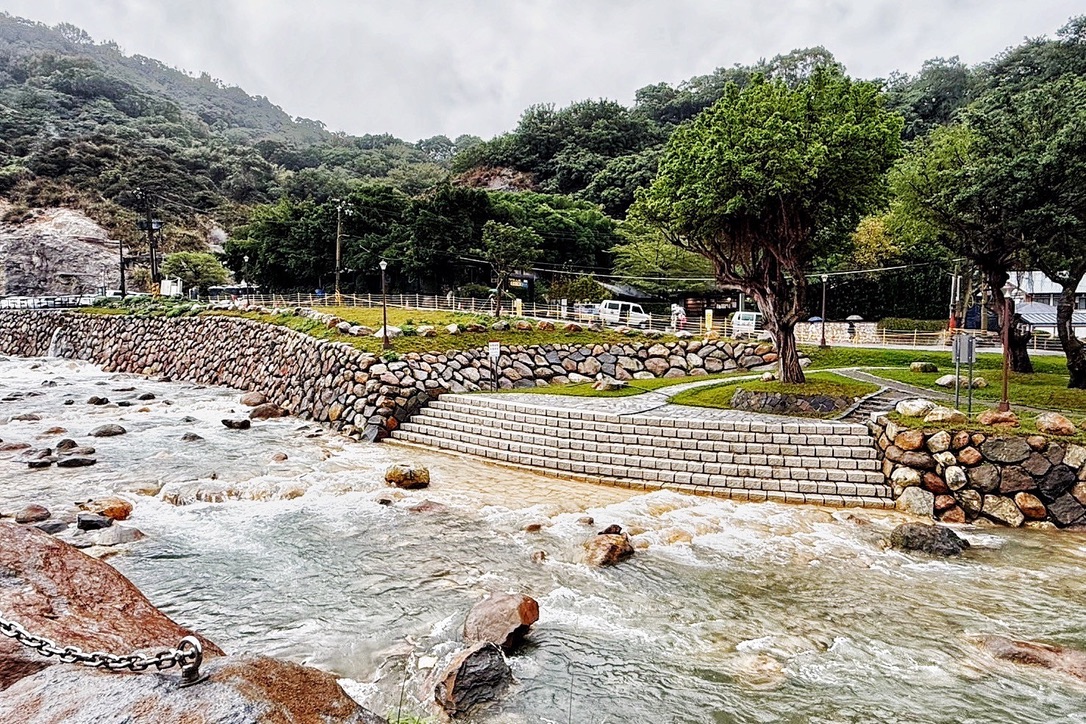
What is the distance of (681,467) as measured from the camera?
498 inches

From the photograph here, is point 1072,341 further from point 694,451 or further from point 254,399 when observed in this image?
point 254,399

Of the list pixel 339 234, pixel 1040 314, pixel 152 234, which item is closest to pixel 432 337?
pixel 339 234

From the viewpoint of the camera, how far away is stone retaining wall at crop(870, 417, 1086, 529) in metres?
9.96

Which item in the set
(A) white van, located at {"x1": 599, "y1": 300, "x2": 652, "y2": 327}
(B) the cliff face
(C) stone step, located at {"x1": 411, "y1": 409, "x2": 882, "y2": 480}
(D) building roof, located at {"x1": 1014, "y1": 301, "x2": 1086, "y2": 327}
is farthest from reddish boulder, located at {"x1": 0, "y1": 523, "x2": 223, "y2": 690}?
(B) the cliff face

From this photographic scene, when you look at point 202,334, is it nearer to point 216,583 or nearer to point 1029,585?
point 216,583

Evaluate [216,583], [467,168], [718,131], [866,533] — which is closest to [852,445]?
[866,533]

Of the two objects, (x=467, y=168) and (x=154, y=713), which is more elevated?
(x=467, y=168)

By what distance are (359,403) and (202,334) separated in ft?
58.3

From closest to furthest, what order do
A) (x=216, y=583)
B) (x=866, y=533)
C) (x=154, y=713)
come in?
(x=154, y=713)
(x=216, y=583)
(x=866, y=533)

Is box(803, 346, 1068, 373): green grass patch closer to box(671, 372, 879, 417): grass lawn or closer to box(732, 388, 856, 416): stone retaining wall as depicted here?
box(671, 372, 879, 417): grass lawn

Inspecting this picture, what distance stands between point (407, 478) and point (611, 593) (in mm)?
5919

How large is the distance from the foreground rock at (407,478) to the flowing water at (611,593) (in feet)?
1.27

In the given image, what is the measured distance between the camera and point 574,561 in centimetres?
843

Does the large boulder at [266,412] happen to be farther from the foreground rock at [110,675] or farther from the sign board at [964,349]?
the sign board at [964,349]
